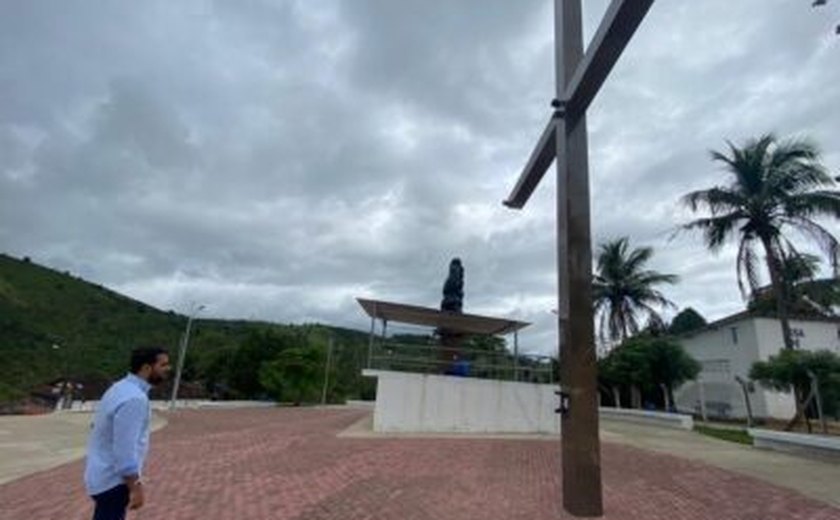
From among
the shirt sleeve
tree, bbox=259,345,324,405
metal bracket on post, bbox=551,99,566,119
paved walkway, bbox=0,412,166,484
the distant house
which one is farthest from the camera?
tree, bbox=259,345,324,405

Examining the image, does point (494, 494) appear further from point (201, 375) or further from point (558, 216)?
point (201, 375)

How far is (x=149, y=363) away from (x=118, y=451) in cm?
61

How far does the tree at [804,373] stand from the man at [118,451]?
18998mm

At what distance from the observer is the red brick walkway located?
7430 millimetres

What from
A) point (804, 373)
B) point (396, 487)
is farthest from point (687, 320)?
point (396, 487)

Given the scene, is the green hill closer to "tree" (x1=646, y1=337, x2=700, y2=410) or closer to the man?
"tree" (x1=646, y1=337, x2=700, y2=410)

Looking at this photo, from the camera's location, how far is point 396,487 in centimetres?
884

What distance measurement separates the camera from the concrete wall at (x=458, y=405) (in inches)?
683

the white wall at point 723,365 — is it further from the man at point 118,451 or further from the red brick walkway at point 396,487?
the man at point 118,451

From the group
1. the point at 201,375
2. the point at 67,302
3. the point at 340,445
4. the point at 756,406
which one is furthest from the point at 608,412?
the point at 67,302

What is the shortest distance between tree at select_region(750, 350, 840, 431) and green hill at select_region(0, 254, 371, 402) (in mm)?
22103

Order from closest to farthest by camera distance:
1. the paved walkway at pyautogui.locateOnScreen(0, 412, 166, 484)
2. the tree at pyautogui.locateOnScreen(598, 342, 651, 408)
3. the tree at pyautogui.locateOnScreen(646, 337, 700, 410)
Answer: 1. the paved walkway at pyautogui.locateOnScreen(0, 412, 166, 484)
2. the tree at pyautogui.locateOnScreen(646, 337, 700, 410)
3. the tree at pyautogui.locateOnScreen(598, 342, 651, 408)

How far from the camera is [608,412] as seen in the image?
28641mm

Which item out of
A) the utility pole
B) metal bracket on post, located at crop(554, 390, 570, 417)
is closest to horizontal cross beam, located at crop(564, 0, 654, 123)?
metal bracket on post, located at crop(554, 390, 570, 417)
